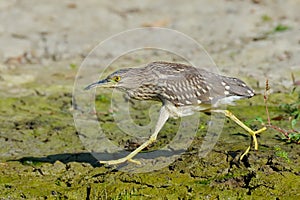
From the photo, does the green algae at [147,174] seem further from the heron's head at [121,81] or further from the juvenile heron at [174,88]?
the heron's head at [121,81]

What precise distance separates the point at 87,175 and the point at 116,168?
0.26 m

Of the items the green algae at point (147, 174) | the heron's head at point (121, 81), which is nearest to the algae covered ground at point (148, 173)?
the green algae at point (147, 174)

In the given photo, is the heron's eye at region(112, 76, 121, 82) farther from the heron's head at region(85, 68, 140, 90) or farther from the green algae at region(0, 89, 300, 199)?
the green algae at region(0, 89, 300, 199)

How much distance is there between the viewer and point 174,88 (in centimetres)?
550

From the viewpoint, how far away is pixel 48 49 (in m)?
10.1

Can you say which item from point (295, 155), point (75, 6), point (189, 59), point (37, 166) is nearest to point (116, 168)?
point (37, 166)

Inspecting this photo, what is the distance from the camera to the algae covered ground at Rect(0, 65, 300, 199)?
17.6 ft

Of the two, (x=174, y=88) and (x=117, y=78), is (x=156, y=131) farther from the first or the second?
(x=117, y=78)

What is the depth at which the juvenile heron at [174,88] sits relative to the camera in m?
5.49

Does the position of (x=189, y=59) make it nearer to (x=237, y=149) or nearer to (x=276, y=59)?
(x=276, y=59)

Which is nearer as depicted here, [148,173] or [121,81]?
[121,81]

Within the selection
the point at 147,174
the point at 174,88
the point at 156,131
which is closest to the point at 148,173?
the point at 147,174

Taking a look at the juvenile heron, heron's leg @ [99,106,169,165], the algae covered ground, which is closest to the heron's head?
the juvenile heron

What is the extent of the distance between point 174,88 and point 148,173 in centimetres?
77
